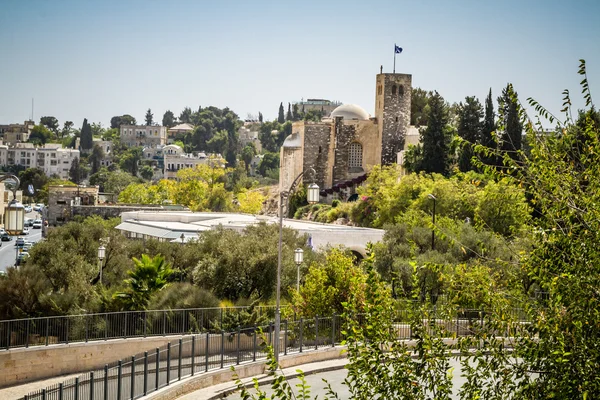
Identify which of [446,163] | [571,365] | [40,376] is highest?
[446,163]

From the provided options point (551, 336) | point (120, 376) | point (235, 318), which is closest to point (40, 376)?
point (235, 318)

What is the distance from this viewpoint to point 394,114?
79938 millimetres

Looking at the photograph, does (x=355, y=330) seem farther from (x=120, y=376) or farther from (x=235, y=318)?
(x=235, y=318)

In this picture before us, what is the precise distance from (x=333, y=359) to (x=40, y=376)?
8.59 meters

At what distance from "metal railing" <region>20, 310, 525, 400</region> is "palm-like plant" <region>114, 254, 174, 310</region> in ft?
19.3

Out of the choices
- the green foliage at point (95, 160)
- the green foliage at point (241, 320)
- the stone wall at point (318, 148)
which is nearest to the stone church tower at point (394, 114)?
the stone wall at point (318, 148)

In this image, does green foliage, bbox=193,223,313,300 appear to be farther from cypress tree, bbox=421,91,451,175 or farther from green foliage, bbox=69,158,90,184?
green foliage, bbox=69,158,90,184

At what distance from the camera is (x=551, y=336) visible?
37.2ft

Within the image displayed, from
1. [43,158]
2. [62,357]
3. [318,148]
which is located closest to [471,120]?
[318,148]

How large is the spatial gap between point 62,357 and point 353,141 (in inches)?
2242

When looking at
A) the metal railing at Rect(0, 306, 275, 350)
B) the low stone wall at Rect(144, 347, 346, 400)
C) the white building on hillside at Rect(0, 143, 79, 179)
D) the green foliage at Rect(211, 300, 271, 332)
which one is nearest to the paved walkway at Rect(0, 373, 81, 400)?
the metal railing at Rect(0, 306, 275, 350)

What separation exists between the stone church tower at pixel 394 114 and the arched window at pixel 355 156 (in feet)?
10.3

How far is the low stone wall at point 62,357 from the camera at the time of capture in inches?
1044

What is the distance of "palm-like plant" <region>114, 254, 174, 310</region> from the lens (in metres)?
32.2
